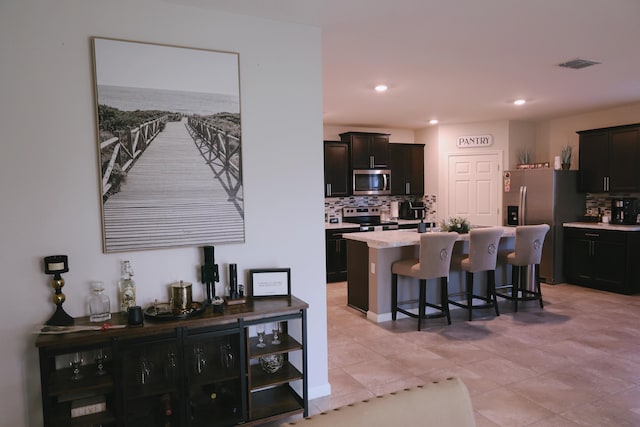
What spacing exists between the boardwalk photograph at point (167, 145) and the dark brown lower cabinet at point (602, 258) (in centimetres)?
562

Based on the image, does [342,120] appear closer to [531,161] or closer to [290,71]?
[531,161]

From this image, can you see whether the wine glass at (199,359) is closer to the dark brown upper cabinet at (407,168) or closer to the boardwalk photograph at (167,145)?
the boardwalk photograph at (167,145)

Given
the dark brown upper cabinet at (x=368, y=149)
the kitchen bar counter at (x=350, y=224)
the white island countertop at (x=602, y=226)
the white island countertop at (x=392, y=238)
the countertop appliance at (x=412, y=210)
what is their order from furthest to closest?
the countertop appliance at (x=412, y=210) < the dark brown upper cabinet at (x=368, y=149) < the kitchen bar counter at (x=350, y=224) < the white island countertop at (x=602, y=226) < the white island countertop at (x=392, y=238)

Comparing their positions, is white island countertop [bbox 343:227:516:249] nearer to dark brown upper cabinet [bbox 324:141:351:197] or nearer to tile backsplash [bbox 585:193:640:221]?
dark brown upper cabinet [bbox 324:141:351:197]

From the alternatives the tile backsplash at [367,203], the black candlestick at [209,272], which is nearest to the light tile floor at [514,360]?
the black candlestick at [209,272]

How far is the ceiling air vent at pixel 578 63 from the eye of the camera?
3.96m

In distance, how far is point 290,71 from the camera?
9.53 feet

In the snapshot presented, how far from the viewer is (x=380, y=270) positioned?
186 inches

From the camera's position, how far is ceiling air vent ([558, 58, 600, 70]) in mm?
3955

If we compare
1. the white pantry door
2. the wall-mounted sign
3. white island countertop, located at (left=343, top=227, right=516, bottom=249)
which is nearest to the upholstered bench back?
white island countertop, located at (left=343, top=227, right=516, bottom=249)

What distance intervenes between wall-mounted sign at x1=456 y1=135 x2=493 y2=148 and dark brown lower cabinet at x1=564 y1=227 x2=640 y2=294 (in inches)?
78.7

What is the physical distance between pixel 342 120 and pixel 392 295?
344 cm

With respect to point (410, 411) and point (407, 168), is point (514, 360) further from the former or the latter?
point (407, 168)

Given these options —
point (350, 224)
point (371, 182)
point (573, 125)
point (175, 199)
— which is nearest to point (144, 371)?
point (175, 199)
